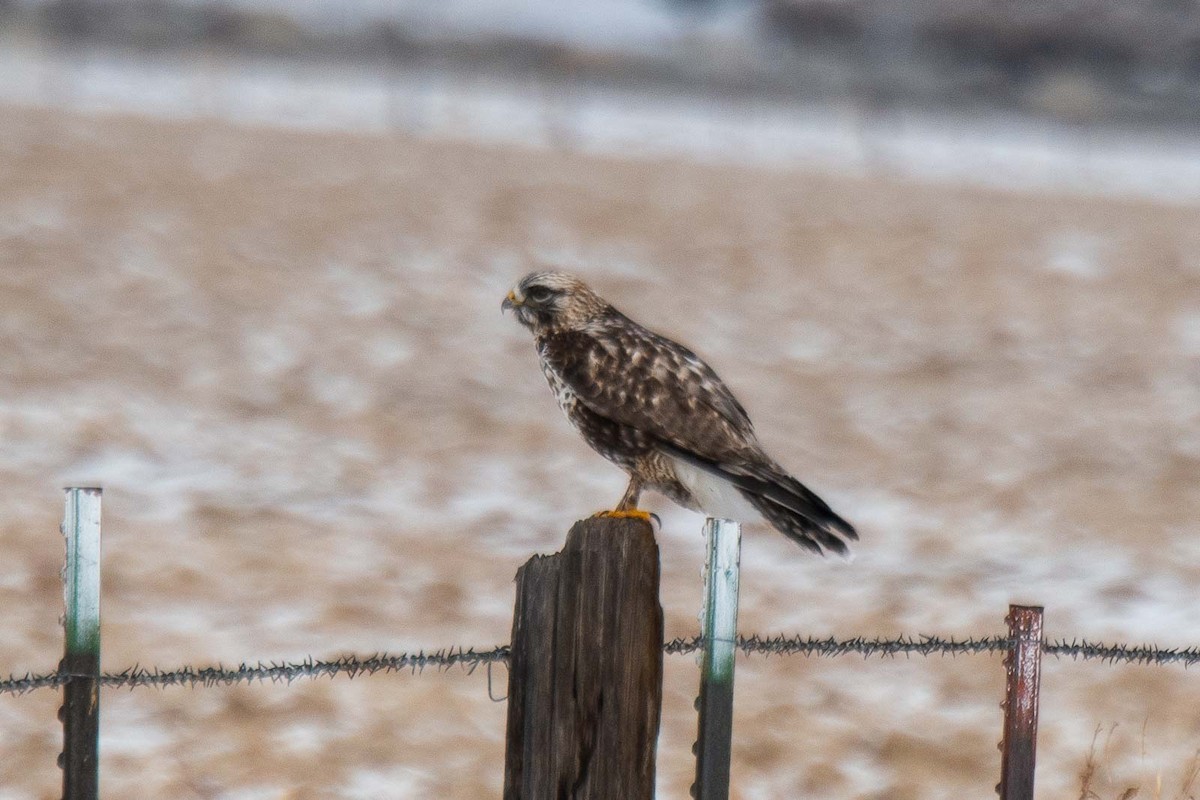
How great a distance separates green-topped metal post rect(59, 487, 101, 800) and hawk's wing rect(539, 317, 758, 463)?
2006mm

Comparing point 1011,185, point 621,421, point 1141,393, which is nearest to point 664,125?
point 1011,185

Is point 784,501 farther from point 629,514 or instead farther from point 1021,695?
point 1021,695

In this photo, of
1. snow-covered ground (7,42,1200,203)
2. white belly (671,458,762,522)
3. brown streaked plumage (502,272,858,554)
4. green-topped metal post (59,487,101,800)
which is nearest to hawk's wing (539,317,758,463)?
brown streaked plumage (502,272,858,554)

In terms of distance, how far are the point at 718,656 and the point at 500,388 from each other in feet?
36.1

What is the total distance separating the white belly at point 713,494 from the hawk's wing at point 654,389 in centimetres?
12

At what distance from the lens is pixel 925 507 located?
1255 centimetres

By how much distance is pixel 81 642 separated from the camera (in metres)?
3.53

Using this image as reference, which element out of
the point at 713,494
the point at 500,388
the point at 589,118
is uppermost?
the point at 589,118

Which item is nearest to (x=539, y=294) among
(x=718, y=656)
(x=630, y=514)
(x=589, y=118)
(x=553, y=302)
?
(x=553, y=302)

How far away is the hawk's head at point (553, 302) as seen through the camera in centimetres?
565

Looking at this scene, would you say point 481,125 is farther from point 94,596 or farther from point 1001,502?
point 94,596

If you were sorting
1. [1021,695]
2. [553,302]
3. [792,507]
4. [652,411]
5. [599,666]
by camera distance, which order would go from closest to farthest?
[599,666], [1021,695], [792,507], [652,411], [553,302]

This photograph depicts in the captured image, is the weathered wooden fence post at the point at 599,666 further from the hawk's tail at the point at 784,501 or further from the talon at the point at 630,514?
the hawk's tail at the point at 784,501

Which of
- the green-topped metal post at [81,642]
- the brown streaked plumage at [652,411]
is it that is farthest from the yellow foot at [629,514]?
the green-topped metal post at [81,642]
